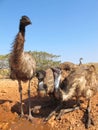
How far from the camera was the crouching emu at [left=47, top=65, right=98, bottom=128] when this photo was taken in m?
8.09

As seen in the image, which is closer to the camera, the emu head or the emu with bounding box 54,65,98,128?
the emu with bounding box 54,65,98,128

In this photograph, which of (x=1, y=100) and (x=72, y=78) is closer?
(x=72, y=78)

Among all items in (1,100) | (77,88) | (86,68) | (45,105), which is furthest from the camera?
(1,100)

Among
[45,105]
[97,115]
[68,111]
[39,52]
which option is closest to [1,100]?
[45,105]

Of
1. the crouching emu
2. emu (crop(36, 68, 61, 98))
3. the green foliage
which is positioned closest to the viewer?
the crouching emu

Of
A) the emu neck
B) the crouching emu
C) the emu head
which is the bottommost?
the crouching emu

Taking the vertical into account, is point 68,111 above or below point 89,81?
below

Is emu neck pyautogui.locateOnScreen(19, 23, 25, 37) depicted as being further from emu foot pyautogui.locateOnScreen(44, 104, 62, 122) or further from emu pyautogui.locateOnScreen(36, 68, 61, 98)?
emu foot pyautogui.locateOnScreen(44, 104, 62, 122)

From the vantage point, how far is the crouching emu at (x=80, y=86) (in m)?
8.09

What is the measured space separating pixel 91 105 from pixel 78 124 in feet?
3.02

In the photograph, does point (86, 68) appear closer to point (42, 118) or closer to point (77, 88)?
point (77, 88)

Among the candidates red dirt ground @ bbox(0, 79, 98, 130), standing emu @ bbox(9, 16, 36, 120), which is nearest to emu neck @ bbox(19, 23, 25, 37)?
standing emu @ bbox(9, 16, 36, 120)

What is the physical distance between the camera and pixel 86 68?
343 inches

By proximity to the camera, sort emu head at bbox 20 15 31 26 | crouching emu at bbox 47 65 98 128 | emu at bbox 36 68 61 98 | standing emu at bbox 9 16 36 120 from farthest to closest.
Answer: emu at bbox 36 68 61 98, emu head at bbox 20 15 31 26, standing emu at bbox 9 16 36 120, crouching emu at bbox 47 65 98 128
